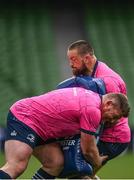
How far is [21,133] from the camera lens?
7.87 m

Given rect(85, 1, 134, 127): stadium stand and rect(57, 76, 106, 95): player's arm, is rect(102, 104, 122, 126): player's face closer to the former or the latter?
rect(57, 76, 106, 95): player's arm

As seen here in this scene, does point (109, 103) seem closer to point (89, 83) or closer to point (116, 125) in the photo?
point (89, 83)

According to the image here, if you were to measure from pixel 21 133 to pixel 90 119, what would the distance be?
69 centimetres

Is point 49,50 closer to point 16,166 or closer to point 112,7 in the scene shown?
point 112,7

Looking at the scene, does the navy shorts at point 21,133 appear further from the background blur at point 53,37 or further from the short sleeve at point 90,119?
the background blur at point 53,37

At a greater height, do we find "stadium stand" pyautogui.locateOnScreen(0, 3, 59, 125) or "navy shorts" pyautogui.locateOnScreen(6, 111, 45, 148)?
"navy shorts" pyautogui.locateOnScreen(6, 111, 45, 148)

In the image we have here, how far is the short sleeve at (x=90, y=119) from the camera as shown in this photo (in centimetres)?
771

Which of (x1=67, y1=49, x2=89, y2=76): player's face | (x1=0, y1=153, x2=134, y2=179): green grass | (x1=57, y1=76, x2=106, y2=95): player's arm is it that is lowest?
(x1=0, y1=153, x2=134, y2=179): green grass

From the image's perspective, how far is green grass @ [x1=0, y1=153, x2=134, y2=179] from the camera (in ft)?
35.2

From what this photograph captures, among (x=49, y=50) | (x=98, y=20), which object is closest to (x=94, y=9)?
(x=98, y=20)

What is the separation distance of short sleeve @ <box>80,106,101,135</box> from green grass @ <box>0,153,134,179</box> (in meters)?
2.88

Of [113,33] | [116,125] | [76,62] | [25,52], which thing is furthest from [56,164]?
[113,33]

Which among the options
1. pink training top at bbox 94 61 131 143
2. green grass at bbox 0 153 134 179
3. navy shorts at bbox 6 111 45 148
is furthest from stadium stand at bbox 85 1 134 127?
navy shorts at bbox 6 111 45 148

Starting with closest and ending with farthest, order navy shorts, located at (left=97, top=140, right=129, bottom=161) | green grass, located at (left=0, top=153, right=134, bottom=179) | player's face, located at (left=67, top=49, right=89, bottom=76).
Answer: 1. player's face, located at (left=67, top=49, right=89, bottom=76)
2. navy shorts, located at (left=97, top=140, right=129, bottom=161)
3. green grass, located at (left=0, top=153, right=134, bottom=179)
